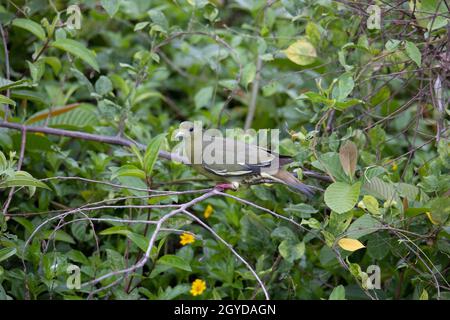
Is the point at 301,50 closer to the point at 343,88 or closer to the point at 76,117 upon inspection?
the point at 343,88

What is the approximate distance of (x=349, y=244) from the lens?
→ 3.47m

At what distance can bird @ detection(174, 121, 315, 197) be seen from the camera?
3969mm

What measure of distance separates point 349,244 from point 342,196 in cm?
25

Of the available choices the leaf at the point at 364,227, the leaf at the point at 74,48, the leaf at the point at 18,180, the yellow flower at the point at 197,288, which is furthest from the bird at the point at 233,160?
the leaf at the point at 18,180

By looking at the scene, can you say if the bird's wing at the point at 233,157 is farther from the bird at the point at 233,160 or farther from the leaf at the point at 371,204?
the leaf at the point at 371,204

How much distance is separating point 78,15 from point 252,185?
4.88 ft

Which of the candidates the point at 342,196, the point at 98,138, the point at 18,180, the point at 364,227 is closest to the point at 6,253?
the point at 18,180

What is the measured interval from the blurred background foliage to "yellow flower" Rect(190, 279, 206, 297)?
0.21 ft

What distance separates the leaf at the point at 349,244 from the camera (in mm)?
3438

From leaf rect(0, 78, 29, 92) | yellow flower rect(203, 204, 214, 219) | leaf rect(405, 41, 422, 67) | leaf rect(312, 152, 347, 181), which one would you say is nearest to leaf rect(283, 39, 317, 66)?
leaf rect(405, 41, 422, 67)

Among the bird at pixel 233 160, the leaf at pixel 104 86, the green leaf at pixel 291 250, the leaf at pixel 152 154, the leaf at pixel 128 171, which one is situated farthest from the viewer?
the leaf at pixel 104 86

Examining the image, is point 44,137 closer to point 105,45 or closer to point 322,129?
point 322,129

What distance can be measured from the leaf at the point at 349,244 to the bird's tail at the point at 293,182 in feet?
1.53

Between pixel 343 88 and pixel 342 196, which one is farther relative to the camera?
pixel 343 88
